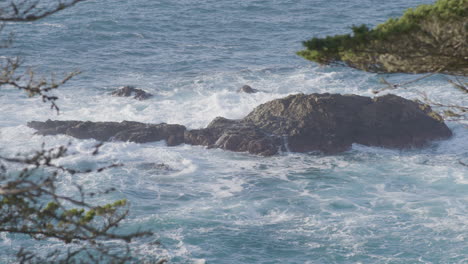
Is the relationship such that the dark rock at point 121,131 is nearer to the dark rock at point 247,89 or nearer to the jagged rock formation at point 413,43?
the dark rock at point 247,89

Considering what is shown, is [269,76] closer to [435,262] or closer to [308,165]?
[308,165]

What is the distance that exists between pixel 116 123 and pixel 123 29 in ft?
73.2

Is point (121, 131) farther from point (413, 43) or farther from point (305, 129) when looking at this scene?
point (413, 43)

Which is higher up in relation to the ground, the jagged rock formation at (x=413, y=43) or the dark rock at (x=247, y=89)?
the jagged rock formation at (x=413, y=43)

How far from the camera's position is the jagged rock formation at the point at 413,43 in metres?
9.37

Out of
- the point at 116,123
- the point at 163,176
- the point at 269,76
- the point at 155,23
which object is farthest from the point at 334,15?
the point at 163,176

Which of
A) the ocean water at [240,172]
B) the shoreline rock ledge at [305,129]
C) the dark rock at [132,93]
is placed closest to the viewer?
the ocean water at [240,172]

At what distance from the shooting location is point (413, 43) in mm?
9508

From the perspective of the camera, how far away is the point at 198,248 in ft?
55.3

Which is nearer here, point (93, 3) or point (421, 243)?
point (421, 243)

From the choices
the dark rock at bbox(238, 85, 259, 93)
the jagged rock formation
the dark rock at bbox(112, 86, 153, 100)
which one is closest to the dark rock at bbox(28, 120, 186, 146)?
the dark rock at bbox(112, 86, 153, 100)

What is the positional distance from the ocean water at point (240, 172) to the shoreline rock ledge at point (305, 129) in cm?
46

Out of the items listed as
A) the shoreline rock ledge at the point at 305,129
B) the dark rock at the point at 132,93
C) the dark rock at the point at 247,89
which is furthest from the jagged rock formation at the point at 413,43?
the dark rock at the point at 132,93

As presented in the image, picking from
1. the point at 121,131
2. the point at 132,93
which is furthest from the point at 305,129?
the point at 132,93
